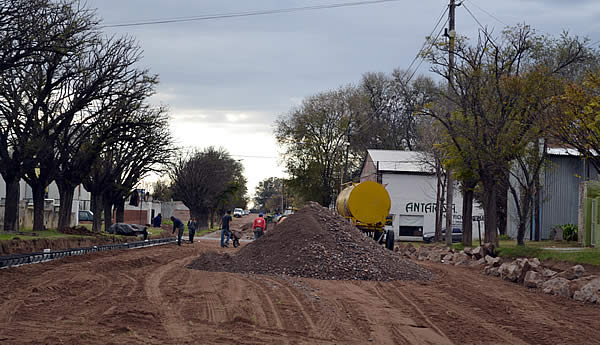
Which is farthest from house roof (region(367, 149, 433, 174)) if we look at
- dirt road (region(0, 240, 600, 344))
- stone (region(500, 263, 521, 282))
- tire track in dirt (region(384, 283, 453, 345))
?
tire track in dirt (region(384, 283, 453, 345))

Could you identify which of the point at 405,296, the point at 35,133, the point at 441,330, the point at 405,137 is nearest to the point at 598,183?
the point at 405,296

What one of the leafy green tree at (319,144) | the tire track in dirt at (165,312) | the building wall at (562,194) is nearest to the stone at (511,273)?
the tire track in dirt at (165,312)

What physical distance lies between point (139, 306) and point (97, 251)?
50.0ft

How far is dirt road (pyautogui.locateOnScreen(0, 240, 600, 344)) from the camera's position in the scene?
8.64m

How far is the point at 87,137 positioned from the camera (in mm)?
34938

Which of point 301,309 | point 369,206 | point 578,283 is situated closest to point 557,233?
point 369,206

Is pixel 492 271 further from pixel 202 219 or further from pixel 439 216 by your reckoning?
pixel 202 219

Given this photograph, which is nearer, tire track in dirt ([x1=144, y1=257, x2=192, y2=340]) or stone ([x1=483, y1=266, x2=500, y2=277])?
tire track in dirt ([x1=144, y1=257, x2=192, y2=340])

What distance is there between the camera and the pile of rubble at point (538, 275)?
534 inches

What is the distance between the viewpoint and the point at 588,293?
13.2 meters

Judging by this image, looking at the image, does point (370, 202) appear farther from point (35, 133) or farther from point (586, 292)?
point (35, 133)

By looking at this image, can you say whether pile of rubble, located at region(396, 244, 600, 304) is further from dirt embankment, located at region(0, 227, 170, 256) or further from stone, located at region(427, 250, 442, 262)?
dirt embankment, located at region(0, 227, 170, 256)

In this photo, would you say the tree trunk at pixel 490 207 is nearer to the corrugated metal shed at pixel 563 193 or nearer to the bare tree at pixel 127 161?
the corrugated metal shed at pixel 563 193

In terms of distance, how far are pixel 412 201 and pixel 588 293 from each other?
40.7 meters
